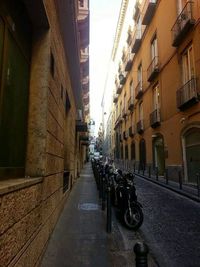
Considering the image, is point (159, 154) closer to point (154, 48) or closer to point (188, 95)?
point (188, 95)

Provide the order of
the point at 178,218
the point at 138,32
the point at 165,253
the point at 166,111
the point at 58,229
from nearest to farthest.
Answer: the point at 165,253 → the point at 58,229 → the point at 178,218 → the point at 166,111 → the point at 138,32

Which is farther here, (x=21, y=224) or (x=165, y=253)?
(x=165, y=253)

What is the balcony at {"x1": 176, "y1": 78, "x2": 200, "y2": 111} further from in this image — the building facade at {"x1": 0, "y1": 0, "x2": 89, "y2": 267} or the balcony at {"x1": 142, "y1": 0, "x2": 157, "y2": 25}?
the building facade at {"x1": 0, "y1": 0, "x2": 89, "y2": 267}

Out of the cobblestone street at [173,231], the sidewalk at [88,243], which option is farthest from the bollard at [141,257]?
the cobblestone street at [173,231]

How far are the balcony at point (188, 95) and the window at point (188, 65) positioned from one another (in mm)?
506

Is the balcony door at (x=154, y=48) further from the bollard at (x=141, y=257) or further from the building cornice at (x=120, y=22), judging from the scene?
the bollard at (x=141, y=257)

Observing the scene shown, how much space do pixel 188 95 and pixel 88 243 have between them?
468 inches

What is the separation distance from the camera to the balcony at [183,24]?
14947 mm

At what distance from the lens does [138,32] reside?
28953 mm

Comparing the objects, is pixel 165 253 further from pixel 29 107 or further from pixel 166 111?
pixel 166 111

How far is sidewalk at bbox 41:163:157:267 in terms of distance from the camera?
4379 mm

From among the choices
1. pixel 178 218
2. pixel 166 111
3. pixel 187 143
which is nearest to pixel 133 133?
pixel 166 111

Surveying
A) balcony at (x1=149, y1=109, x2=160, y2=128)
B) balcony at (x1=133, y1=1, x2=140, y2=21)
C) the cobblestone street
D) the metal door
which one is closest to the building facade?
the cobblestone street

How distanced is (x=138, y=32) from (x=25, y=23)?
1040 inches
